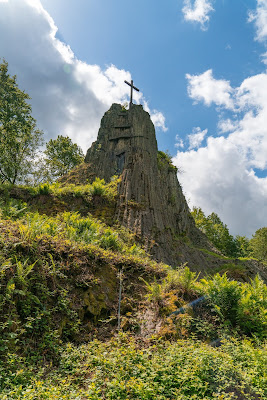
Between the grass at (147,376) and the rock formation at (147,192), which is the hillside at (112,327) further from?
the rock formation at (147,192)

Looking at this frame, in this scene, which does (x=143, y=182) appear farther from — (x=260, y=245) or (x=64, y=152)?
(x=260, y=245)

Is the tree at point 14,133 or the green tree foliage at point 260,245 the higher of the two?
the tree at point 14,133

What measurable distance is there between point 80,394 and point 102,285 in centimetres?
345

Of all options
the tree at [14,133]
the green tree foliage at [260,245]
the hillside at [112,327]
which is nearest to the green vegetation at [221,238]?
the green tree foliage at [260,245]

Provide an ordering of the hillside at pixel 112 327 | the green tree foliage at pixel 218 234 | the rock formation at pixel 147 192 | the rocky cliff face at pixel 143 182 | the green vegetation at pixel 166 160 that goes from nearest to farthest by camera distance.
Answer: the hillside at pixel 112 327 < the rocky cliff face at pixel 143 182 < the rock formation at pixel 147 192 < the green vegetation at pixel 166 160 < the green tree foliage at pixel 218 234

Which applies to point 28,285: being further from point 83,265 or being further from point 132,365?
point 132,365

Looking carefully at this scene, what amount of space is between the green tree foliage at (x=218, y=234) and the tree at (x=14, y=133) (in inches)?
1101

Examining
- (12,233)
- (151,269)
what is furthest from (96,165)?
(12,233)

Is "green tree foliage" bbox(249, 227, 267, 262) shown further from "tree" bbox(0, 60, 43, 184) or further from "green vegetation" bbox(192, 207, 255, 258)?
"tree" bbox(0, 60, 43, 184)

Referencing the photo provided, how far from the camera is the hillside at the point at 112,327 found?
151 inches

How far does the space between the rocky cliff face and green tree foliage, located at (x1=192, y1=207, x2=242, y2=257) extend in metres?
18.9

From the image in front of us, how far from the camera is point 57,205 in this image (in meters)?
14.6

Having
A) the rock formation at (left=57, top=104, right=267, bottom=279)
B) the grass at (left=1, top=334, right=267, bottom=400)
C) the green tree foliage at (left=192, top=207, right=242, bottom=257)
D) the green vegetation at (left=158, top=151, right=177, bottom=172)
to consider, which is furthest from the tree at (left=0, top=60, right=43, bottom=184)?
the green tree foliage at (left=192, top=207, right=242, bottom=257)

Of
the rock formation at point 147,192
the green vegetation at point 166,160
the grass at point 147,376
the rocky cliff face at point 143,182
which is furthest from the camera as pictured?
the green vegetation at point 166,160
